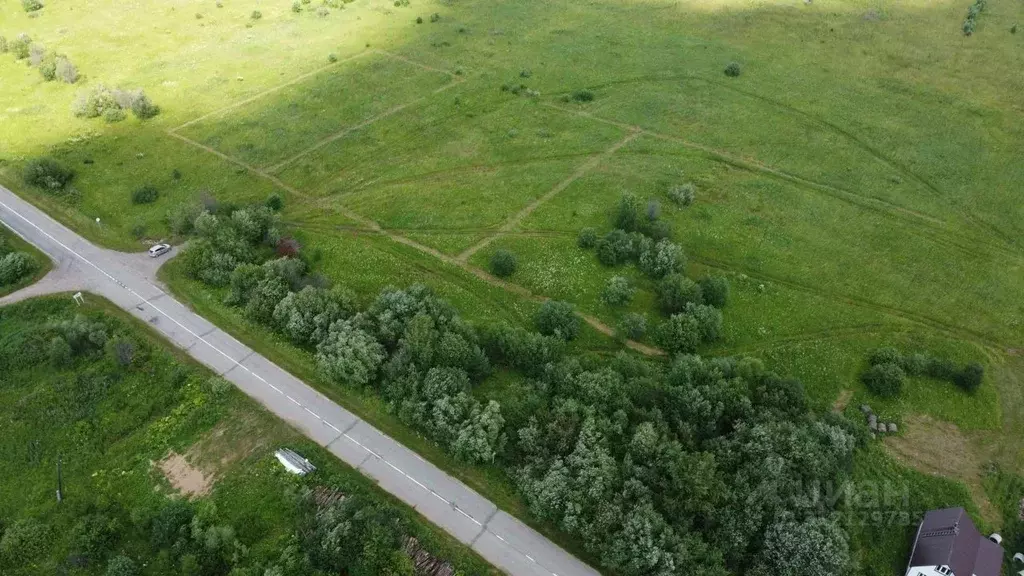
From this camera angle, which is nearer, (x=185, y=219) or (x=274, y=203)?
(x=185, y=219)

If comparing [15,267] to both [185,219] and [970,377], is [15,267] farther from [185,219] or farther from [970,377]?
[970,377]

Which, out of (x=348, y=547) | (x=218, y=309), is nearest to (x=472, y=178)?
(x=218, y=309)

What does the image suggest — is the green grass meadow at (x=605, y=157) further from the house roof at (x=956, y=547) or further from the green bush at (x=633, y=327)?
the green bush at (x=633, y=327)

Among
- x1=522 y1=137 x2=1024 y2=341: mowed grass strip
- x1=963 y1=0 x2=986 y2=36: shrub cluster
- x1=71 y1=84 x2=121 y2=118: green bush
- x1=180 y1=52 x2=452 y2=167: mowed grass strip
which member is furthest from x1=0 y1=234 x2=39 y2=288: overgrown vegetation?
x1=963 y1=0 x2=986 y2=36: shrub cluster

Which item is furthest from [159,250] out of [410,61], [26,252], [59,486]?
[410,61]

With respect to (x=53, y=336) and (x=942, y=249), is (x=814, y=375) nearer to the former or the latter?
(x=942, y=249)

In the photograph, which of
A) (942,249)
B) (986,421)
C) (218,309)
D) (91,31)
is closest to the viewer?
(986,421)
